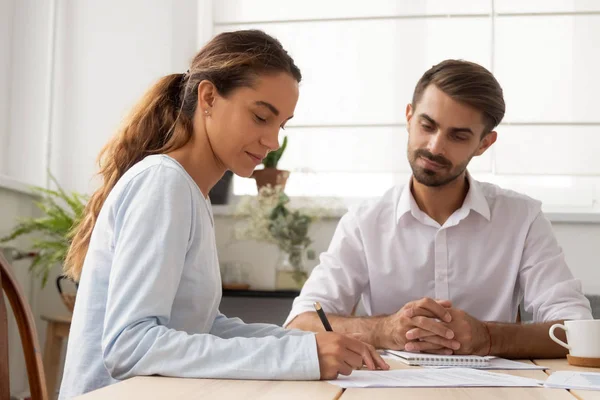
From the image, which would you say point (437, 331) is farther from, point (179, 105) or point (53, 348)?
point (53, 348)

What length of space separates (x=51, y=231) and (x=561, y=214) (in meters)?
2.08

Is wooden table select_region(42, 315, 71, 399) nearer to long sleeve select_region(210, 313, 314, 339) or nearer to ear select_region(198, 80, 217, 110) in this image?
long sleeve select_region(210, 313, 314, 339)

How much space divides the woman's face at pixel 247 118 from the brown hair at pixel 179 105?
0.02 m

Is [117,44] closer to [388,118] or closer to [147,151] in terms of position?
[388,118]

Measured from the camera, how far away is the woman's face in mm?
1271

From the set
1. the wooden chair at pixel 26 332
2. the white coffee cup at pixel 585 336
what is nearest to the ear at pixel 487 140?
the white coffee cup at pixel 585 336

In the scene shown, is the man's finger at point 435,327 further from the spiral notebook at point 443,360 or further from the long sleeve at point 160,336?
the long sleeve at point 160,336

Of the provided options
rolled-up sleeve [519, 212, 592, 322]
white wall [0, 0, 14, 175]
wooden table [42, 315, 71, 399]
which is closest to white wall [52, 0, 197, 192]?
white wall [0, 0, 14, 175]

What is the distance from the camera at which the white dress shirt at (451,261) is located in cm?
201

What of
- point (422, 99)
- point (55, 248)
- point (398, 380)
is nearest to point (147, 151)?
point (398, 380)

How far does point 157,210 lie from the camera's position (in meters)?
1.07

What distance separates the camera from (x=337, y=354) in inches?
40.3

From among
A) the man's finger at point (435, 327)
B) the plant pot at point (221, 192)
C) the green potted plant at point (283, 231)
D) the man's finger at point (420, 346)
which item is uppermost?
the man's finger at point (435, 327)

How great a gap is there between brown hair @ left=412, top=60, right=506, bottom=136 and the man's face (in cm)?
2
